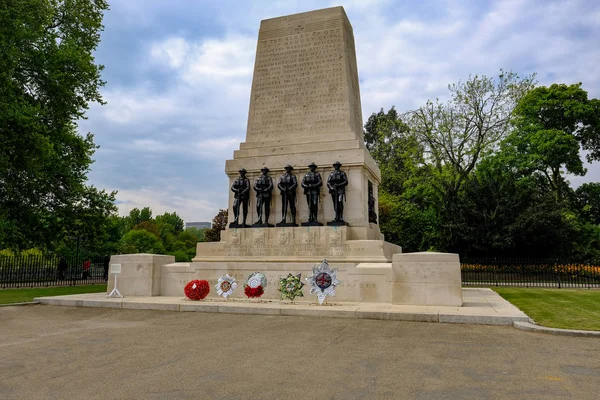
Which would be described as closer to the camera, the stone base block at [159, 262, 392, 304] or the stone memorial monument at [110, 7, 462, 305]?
the stone base block at [159, 262, 392, 304]

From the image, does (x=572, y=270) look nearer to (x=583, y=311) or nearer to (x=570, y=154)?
(x=583, y=311)

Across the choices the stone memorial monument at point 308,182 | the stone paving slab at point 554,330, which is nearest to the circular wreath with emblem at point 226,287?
the stone memorial monument at point 308,182

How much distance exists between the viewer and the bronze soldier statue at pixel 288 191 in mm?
17219

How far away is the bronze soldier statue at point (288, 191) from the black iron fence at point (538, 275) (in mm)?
11390

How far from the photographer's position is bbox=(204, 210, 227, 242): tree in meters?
40.6

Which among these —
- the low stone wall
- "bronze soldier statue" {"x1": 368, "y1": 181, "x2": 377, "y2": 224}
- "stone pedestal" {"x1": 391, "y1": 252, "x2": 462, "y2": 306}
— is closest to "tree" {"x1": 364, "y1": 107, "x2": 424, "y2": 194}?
"bronze soldier statue" {"x1": 368, "y1": 181, "x2": 377, "y2": 224}

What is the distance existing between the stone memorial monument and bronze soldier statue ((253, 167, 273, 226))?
0.08 metres

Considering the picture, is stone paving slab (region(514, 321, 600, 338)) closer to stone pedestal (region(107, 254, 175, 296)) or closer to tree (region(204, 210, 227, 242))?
stone pedestal (region(107, 254, 175, 296))

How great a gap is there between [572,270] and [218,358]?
75.8 ft

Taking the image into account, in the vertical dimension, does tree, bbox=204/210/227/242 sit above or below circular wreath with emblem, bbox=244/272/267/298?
above

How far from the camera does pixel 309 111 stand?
19.2 meters

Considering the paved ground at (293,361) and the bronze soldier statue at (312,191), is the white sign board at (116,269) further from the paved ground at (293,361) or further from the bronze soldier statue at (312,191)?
the bronze soldier statue at (312,191)

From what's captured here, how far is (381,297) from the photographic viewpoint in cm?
1369

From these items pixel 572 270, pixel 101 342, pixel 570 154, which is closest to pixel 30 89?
pixel 101 342
